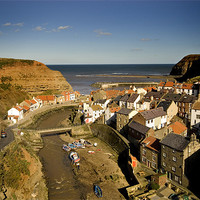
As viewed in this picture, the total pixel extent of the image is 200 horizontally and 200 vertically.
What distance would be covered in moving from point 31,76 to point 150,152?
79.2 meters

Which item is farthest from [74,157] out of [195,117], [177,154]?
[195,117]

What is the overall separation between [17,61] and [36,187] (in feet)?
282

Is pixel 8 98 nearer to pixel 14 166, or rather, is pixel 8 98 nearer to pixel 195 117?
pixel 14 166

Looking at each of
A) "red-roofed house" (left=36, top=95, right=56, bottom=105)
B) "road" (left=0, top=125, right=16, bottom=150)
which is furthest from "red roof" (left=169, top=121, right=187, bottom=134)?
"red-roofed house" (left=36, top=95, right=56, bottom=105)

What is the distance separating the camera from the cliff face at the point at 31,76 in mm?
92625

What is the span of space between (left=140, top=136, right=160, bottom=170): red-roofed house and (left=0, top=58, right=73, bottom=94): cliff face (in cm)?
6933

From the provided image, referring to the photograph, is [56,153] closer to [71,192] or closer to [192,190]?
[71,192]

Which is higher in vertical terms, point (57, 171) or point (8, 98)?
point (8, 98)

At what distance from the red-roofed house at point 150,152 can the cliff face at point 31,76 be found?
2729 inches

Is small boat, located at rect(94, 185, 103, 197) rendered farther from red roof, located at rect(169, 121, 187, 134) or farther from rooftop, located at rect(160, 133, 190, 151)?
red roof, located at rect(169, 121, 187, 134)

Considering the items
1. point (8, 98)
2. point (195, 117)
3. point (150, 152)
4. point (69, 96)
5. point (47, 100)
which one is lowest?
point (150, 152)

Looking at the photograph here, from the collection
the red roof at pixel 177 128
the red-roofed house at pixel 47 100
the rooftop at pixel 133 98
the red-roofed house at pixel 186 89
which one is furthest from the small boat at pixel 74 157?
the red-roofed house at pixel 186 89

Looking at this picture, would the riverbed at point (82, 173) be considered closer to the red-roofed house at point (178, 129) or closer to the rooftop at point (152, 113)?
the rooftop at point (152, 113)

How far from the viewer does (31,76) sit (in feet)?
319
